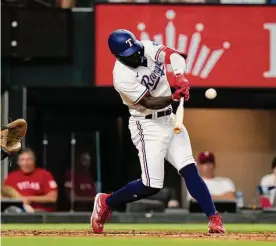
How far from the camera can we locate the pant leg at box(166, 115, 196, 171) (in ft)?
31.5

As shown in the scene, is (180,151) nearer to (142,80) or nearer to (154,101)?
(154,101)

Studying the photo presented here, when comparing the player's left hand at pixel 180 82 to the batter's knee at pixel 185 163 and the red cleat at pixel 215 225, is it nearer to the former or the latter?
the batter's knee at pixel 185 163

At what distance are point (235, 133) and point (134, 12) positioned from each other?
280 centimetres

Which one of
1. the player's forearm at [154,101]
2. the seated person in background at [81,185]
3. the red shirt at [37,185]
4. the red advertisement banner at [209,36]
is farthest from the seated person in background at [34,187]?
the player's forearm at [154,101]

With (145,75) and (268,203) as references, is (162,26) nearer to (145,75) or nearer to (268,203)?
(268,203)

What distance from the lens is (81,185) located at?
16828 millimetres

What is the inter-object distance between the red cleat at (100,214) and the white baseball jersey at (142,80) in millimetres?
832

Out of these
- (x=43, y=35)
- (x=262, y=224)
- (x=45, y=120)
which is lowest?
(x=262, y=224)

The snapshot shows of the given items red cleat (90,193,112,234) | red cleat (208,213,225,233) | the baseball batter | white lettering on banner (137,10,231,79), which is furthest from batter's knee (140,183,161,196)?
white lettering on banner (137,10,231,79)

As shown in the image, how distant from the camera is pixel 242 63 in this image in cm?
1648

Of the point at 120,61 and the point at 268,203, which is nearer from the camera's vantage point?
the point at 120,61

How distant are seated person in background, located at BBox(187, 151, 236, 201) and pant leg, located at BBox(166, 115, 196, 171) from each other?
4.34m

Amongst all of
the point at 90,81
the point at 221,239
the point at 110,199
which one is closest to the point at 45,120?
the point at 90,81

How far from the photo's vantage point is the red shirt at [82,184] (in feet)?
54.7
